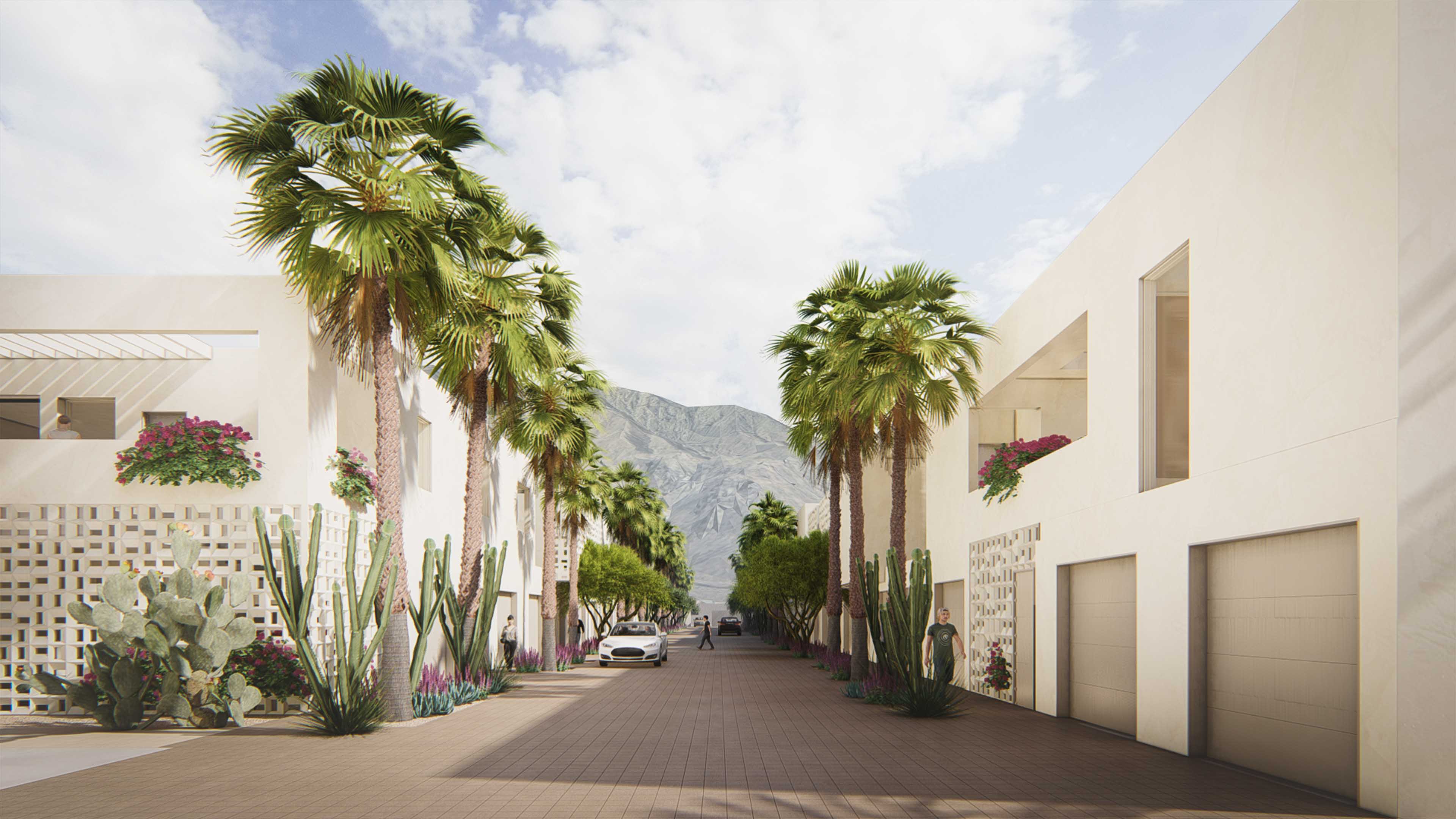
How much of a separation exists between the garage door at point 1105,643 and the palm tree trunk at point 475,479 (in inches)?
443

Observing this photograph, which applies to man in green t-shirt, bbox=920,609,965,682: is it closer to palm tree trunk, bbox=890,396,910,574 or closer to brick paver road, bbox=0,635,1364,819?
brick paver road, bbox=0,635,1364,819

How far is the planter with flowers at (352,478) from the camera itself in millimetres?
16641

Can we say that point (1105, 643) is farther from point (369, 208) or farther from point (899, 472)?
point (369, 208)

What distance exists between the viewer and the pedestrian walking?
1075 inches

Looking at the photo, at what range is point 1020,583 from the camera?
742 inches

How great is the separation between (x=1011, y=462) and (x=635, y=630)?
1903cm

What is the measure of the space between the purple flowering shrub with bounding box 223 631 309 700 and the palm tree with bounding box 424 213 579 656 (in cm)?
499

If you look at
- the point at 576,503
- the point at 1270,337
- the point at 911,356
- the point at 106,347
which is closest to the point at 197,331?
the point at 106,347

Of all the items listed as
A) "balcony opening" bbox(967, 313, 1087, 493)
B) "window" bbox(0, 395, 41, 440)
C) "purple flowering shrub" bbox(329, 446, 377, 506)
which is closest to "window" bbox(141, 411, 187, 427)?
"window" bbox(0, 395, 41, 440)

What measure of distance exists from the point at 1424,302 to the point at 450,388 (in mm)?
16873

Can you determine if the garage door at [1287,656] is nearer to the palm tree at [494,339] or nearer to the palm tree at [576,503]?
the palm tree at [494,339]

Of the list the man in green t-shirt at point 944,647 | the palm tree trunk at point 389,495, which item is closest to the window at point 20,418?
the palm tree trunk at point 389,495

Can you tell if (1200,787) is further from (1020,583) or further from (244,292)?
(244,292)

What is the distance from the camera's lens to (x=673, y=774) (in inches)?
415
